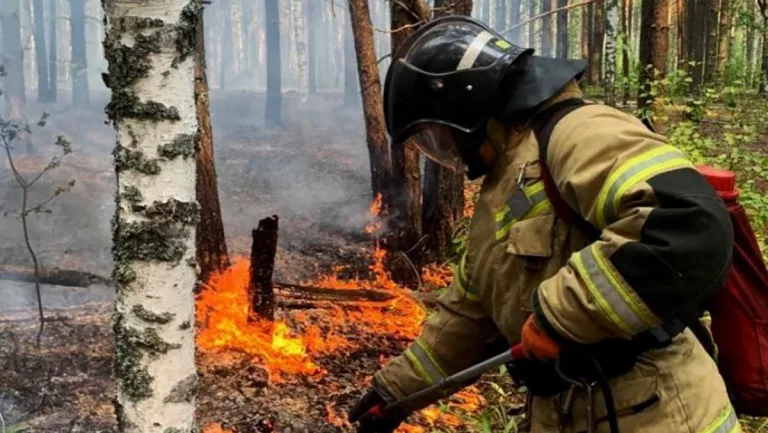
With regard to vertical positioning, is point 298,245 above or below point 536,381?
below

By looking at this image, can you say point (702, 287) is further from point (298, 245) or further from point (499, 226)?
→ point (298, 245)

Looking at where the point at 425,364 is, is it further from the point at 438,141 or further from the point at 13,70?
the point at 13,70

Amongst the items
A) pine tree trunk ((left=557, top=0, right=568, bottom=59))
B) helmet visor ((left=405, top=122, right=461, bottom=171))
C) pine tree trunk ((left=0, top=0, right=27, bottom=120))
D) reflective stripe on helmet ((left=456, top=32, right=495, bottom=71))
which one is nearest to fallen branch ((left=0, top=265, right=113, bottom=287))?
helmet visor ((left=405, top=122, right=461, bottom=171))

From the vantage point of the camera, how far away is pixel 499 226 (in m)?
2.28

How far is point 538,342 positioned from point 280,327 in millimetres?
4329

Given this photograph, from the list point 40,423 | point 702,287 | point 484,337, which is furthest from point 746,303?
point 40,423

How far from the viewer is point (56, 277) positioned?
754 centimetres

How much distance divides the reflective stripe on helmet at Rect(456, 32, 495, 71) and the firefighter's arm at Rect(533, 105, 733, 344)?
0.56 m

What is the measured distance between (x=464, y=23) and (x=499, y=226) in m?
0.82

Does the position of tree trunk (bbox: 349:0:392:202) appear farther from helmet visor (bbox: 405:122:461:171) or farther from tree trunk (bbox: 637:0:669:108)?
helmet visor (bbox: 405:122:461:171)

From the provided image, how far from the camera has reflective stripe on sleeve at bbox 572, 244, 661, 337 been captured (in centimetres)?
187

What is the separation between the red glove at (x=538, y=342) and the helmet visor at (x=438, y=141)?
0.74m

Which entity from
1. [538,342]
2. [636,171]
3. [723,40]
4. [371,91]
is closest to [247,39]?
[723,40]

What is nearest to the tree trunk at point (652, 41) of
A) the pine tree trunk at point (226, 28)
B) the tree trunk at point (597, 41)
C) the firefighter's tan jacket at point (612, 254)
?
the firefighter's tan jacket at point (612, 254)
